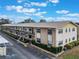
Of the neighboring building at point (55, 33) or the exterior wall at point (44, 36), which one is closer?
the neighboring building at point (55, 33)

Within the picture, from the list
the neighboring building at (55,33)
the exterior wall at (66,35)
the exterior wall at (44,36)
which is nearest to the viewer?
the neighboring building at (55,33)

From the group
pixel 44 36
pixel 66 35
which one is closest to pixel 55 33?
pixel 44 36

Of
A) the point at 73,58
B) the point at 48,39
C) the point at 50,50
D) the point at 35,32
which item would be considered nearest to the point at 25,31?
the point at 35,32

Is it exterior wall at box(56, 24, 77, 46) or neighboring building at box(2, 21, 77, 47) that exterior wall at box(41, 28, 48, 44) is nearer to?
neighboring building at box(2, 21, 77, 47)

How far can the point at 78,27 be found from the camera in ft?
135

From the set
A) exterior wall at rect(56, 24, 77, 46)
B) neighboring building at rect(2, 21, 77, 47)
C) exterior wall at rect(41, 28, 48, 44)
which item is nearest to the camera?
neighboring building at rect(2, 21, 77, 47)

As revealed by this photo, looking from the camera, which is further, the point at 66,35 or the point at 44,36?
the point at 66,35

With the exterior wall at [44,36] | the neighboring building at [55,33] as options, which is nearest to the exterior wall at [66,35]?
the neighboring building at [55,33]

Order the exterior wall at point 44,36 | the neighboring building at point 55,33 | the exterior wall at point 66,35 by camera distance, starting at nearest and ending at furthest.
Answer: the neighboring building at point 55,33, the exterior wall at point 66,35, the exterior wall at point 44,36

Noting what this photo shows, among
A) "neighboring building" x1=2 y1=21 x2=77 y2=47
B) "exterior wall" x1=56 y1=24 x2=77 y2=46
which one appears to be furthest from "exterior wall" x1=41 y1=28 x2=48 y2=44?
"exterior wall" x1=56 y1=24 x2=77 y2=46

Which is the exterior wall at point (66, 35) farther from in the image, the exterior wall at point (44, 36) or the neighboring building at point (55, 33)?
the exterior wall at point (44, 36)

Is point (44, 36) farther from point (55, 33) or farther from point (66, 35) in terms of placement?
point (66, 35)

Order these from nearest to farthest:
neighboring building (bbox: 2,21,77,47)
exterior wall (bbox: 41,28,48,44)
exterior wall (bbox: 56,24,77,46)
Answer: neighboring building (bbox: 2,21,77,47), exterior wall (bbox: 56,24,77,46), exterior wall (bbox: 41,28,48,44)

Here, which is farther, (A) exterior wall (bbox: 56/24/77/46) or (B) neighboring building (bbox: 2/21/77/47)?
(A) exterior wall (bbox: 56/24/77/46)
